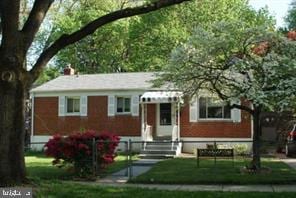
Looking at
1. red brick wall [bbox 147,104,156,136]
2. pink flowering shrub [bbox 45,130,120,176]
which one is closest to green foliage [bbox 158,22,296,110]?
pink flowering shrub [bbox 45,130,120,176]

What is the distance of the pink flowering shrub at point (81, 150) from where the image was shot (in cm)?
1791

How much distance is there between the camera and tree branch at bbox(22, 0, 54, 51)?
12123 mm

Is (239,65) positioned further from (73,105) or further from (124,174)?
(73,105)

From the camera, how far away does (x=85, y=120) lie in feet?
104

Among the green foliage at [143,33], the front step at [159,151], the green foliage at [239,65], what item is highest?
the green foliage at [143,33]

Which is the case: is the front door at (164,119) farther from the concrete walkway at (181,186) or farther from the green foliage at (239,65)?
the green foliage at (239,65)

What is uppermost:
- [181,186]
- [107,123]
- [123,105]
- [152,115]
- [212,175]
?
[123,105]

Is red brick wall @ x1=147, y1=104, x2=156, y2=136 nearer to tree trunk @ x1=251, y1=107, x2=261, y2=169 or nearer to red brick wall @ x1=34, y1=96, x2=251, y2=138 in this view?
red brick wall @ x1=34, y1=96, x2=251, y2=138

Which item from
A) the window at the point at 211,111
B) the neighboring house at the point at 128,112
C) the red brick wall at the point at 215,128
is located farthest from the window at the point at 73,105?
the window at the point at 211,111

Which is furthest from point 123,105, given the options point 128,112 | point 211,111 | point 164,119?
point 211,111

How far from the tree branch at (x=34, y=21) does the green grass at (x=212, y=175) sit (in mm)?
6507

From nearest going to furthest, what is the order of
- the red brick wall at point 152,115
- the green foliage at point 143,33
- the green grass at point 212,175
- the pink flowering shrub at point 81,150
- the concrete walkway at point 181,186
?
the concrete walkway at point 181,186
the green grass at point 212,175
the pink flowering shrub at point 81,150
the red brick wall at point 152,115
the green foliage at point 143,33

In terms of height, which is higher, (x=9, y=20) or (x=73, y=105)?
(x=9, y=20)

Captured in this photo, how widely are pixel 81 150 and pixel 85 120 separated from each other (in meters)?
13.8
